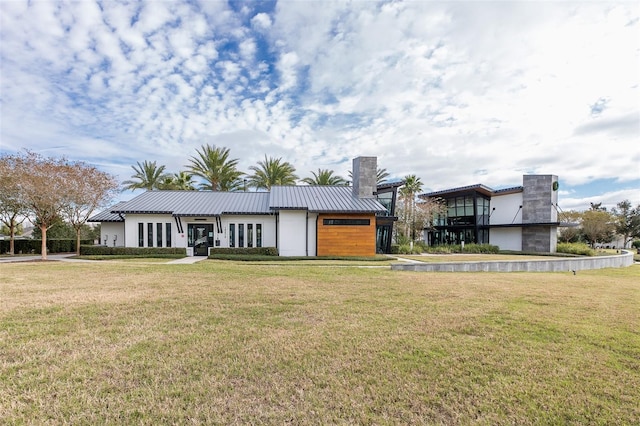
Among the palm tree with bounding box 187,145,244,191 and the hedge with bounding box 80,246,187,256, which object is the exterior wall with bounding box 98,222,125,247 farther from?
the palm tree with bounding box 187,145,244,191

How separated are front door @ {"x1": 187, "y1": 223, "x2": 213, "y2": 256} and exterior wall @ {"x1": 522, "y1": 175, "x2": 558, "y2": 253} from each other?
31727 mm

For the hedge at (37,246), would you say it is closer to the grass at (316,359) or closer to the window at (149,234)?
the window at (149,234)

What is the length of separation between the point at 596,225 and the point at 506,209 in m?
21.0

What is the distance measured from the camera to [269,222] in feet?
78.4

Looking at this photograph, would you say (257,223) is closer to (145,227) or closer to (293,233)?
(293,233)

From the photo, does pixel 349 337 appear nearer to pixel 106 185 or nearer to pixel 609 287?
pixel 609 287

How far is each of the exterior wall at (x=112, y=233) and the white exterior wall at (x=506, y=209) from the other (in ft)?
125

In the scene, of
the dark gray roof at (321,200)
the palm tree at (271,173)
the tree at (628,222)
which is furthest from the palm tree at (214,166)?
the tree at (628,222)

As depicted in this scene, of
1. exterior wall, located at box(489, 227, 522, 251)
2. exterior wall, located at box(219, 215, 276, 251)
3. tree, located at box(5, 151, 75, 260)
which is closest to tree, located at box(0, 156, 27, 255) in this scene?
tree, located at box(5, 151, 75, 260)

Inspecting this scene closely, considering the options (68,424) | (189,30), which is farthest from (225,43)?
(68,424)

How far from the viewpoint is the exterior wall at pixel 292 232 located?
22609 millimetres

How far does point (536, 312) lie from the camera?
6898 mm

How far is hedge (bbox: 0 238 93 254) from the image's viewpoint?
27.8m

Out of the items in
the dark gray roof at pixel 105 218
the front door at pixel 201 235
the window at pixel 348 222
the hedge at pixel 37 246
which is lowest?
the hedge at pixel 37 246
